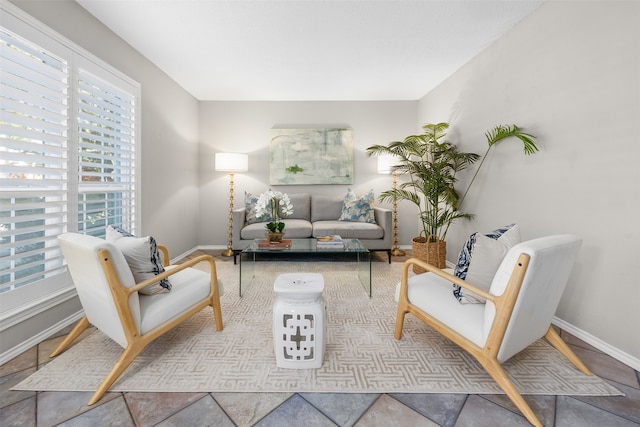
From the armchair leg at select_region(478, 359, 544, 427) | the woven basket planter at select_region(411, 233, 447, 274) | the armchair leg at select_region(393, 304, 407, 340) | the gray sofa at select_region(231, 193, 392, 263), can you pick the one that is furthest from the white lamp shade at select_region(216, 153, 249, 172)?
the armchair leg at select_region(478, 359, 544, 427)

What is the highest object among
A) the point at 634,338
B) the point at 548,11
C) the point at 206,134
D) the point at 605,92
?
the point at 548,11

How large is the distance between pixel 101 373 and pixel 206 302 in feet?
2.09

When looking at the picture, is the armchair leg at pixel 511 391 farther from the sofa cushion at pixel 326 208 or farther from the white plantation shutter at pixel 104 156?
the sofa cushion at pixel 326 208

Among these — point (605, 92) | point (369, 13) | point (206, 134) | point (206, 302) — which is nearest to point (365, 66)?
point (369, 13)

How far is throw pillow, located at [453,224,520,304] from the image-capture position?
1.45 meters

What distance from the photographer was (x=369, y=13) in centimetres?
225

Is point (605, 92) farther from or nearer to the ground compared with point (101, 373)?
farther from the ground

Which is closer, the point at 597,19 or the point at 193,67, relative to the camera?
the point at 597,19

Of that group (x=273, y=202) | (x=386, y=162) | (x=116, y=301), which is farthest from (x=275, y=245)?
(x=386, y=162)

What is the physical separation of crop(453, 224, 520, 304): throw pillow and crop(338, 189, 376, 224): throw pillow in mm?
2385

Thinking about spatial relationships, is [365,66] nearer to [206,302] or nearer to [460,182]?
[460,182]

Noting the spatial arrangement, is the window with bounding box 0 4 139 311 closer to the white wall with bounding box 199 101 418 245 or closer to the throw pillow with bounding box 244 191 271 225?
the throw pillow with bounding box 244 191 271 225

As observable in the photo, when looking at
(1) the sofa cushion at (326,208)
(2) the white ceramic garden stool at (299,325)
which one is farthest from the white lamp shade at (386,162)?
(2) the white ceramic garden stool at (299,325)

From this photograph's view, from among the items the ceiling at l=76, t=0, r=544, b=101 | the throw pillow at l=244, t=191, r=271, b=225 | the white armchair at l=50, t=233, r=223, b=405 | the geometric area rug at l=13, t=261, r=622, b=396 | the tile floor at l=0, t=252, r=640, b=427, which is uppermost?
the ceiling at l=76, t=0, r=544, b=101
